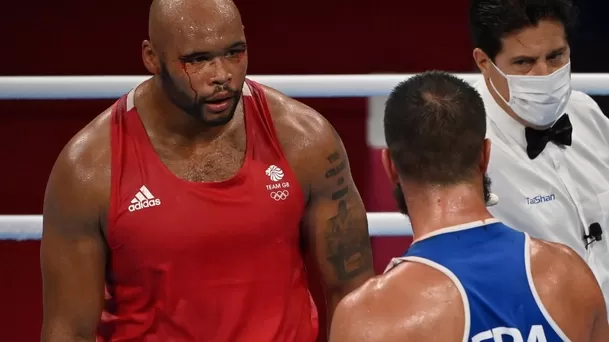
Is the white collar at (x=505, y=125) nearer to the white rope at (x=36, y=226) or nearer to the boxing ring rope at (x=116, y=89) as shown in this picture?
the boxing ring rope at (x=116, y=89)

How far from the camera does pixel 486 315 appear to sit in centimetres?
177

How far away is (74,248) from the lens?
246cm

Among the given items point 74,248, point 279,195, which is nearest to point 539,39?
point 279,195

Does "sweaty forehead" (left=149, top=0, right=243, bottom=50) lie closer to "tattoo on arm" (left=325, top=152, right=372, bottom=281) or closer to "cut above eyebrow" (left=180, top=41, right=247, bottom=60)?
"cut above eyebrow" (left=180, top=41, right=247, bottom=60)

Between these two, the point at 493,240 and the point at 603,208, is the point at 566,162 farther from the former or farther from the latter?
the point at 493,240

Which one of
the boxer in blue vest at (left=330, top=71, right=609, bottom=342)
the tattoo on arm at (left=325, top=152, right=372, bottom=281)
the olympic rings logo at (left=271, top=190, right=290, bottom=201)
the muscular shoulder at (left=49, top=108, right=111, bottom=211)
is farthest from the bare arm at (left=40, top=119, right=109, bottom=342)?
the boxer in blue vest at (left=330, top=71, right=609, bottom=342)

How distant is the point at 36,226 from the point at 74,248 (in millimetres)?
502

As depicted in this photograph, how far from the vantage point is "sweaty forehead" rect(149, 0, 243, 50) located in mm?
2395

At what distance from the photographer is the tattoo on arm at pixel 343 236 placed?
2.57 m

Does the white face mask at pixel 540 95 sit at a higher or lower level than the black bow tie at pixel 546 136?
higher

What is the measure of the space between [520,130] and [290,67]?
62.0 inches

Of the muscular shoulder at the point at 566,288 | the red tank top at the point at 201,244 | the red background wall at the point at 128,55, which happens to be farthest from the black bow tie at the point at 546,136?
the red background wall at the point at 128,55

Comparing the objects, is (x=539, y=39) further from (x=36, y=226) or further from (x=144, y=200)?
(x=36, y=226)

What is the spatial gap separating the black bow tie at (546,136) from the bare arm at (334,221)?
17.0 inches
